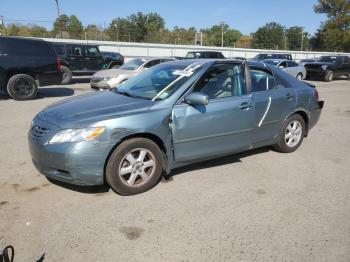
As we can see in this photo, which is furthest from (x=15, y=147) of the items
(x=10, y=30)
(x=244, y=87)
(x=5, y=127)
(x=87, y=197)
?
(x=10, y=30)

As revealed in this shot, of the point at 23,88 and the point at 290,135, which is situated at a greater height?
the point at 23,88

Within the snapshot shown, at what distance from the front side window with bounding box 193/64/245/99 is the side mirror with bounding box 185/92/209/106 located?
0.24m

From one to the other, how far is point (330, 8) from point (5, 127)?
7398 centimetres

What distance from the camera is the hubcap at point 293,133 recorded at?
599 cm

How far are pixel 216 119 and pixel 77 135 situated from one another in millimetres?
1778

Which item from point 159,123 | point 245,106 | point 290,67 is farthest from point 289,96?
point 290,67

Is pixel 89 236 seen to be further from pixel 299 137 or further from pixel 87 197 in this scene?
pixel 299 137

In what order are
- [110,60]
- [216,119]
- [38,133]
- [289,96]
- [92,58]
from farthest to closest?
1. [110,60]
2. [92,58]
3. [289,96]
4. [216,119]
5. [38,133]

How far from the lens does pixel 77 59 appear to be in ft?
59.1

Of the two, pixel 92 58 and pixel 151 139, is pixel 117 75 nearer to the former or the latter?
pixel 92 58

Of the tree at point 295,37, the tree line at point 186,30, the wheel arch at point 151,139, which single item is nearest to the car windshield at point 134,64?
the wheel arch at point 151,139

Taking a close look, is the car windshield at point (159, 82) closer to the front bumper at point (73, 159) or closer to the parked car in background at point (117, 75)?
the front bumper at point (73, 159)

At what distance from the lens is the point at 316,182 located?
191 inches

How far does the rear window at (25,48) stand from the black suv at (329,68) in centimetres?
1686
